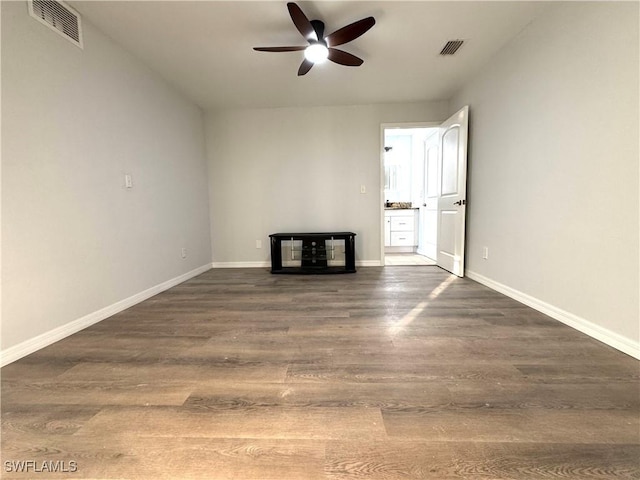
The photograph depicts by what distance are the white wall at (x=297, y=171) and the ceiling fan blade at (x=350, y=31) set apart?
1710mm

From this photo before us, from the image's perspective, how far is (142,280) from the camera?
8.09 ft

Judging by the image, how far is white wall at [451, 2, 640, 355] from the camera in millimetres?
1417

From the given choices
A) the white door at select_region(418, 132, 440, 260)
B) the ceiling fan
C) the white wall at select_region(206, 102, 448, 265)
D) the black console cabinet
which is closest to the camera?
the ceiling fan

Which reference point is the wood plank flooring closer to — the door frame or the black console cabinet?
the black console cabinet

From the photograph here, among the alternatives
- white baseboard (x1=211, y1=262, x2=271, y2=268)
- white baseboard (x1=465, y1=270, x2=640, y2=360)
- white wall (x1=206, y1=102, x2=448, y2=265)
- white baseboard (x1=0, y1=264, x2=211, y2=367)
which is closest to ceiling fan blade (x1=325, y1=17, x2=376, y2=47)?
white wall (x1=206, y1=102, x2=448, y2=265)

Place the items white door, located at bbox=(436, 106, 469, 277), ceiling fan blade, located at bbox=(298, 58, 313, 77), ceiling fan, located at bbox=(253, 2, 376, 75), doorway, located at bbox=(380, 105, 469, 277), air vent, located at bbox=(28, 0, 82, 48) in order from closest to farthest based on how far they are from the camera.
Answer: air vent, located at bbox=(28, 0, 82, 48) → ceiling fan, located at bbox=(253, 2, 376, 75) → ceiling fan blade, located at bbox=(298, 58, 313, 77) → white door, located at bbox=(436, 106, 469, 277) → doorway, located at bbox=(380, 105, 469, 277)

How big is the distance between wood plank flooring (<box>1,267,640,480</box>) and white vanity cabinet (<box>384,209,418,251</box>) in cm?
325

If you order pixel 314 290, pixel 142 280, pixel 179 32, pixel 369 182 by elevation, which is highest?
pixel 179 32

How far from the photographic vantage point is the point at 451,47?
93.7 inches

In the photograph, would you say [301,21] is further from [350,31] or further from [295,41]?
[295,41]

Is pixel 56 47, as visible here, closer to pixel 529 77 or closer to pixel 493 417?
pixel 493 417

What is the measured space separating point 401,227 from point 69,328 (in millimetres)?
4788

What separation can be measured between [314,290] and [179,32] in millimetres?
2571

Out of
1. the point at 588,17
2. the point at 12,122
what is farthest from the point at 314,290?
the point at 588,17
